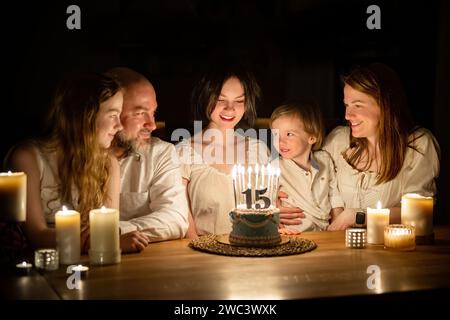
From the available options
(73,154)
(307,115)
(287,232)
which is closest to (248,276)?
(287,232)

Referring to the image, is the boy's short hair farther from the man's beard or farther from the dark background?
the man's beard

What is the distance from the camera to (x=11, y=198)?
247 centimetres

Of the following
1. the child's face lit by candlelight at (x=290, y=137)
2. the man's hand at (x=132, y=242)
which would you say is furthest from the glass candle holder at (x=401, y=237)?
the man's hand at (x=132, y=242)

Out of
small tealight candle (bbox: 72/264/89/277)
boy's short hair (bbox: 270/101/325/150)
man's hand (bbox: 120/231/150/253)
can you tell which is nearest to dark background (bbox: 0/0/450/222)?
boy's short hair (bbox: 270/101/325/150)

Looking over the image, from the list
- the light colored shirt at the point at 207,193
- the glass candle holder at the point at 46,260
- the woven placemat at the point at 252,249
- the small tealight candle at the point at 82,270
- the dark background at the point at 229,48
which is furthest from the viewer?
the light colored shirt at the point at 207,193

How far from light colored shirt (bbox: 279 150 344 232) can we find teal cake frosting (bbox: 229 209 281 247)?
65 cm

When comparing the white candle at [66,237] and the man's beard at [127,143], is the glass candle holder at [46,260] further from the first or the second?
the man's beard at [127,143]

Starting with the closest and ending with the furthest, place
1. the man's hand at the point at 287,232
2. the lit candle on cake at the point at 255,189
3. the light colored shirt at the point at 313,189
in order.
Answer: the lit candle on cake at the point at 255,189, the man's hand at the point at 287,232, the light colored shirt at the point at 313,189

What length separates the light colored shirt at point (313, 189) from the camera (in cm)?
338

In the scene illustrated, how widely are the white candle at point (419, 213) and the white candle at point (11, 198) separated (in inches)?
61.6

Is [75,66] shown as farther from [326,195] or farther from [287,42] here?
[326,195]

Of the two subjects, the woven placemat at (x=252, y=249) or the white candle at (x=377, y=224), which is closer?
the woven placemat at (x=252, y=249)

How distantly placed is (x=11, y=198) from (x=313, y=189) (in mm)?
1532

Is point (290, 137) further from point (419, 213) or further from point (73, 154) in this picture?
point (73, 154)
